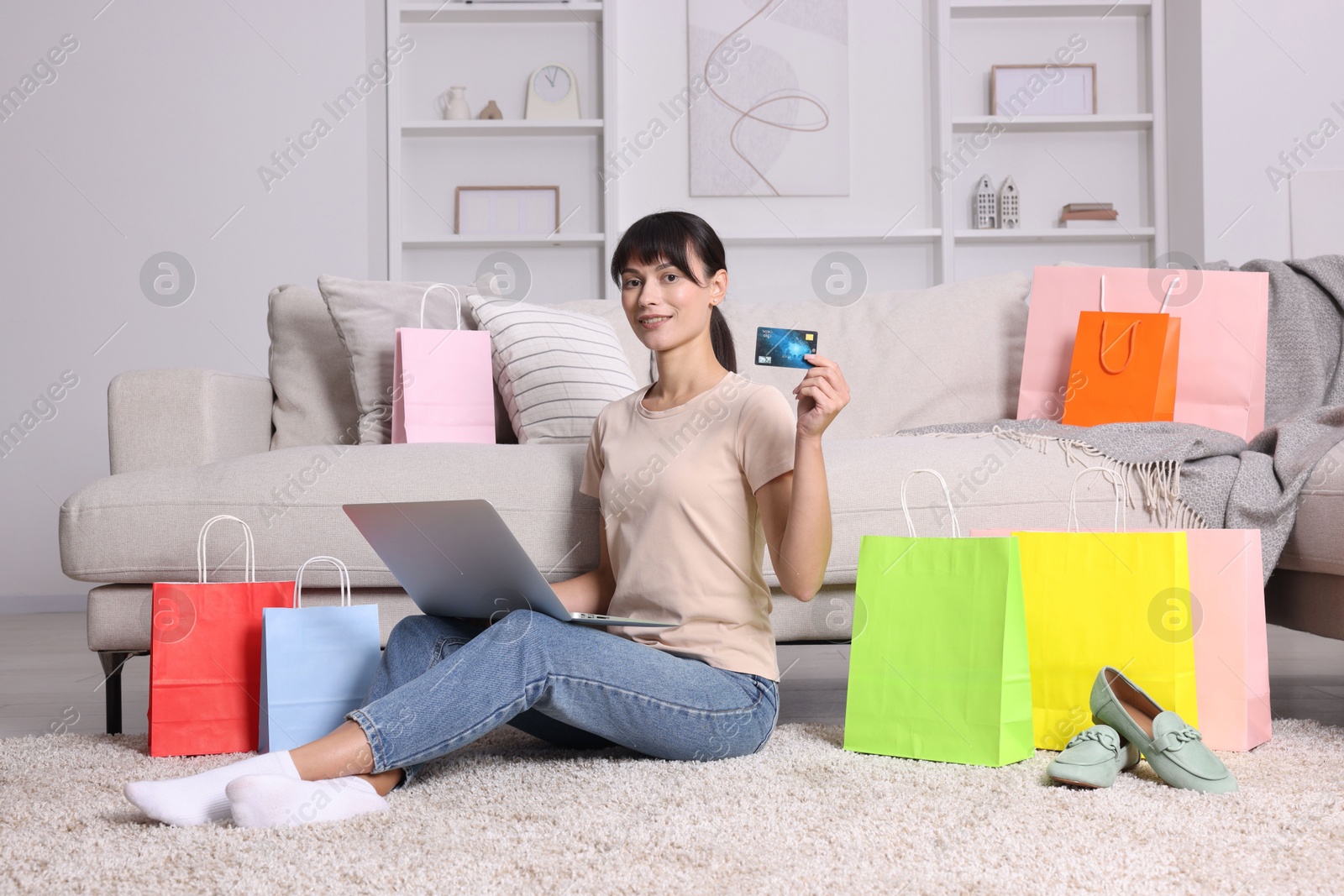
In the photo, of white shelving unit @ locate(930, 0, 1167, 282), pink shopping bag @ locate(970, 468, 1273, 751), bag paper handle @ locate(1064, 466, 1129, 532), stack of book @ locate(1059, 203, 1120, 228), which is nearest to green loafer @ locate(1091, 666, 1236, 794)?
pink shopping bag @ locate(970, 468, 1273, 751)

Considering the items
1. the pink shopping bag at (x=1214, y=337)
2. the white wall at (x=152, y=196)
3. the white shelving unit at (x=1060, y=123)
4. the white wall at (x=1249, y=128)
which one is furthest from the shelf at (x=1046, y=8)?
the pink shopping bag at (x=1214, y=337)

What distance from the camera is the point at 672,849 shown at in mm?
964

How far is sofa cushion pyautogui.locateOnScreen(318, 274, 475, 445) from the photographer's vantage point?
→ 2078 mm

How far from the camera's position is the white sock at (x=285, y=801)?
1.01 meters

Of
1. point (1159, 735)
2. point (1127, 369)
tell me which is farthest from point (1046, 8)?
point (1159, 735)

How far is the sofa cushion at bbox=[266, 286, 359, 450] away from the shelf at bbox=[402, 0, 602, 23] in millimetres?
1877

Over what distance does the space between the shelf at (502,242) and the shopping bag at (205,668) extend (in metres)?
2.39

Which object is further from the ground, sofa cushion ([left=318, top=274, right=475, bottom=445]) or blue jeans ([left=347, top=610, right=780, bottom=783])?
sofa cushion ([left=318, top=274, right=475, bottom=445])

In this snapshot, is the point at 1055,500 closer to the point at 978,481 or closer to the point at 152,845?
the point at 978,481

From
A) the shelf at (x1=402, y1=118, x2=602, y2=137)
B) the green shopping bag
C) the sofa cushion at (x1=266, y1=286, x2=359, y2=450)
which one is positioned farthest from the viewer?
the shelf at (x1=402, y1=118, x2=602, y2=137)

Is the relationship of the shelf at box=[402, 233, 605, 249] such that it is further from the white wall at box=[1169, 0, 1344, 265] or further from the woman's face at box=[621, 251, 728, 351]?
the woman's face at box=[621, 251, 728, 351]

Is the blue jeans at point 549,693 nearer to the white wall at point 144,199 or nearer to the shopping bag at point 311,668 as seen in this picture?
the shopping bag at point 311,668

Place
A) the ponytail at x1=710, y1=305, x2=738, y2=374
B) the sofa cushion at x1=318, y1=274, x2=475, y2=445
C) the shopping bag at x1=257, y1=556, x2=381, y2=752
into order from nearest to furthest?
the shopping bag at x1=257, y1=556, x2=381, y2=752 < the ponytail at x1=710, y1=305, x2=738, y2=374 < the sofa cushion at x1=318, y1=274, x2=475, y2=445

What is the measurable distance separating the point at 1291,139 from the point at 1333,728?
9.02 feet
